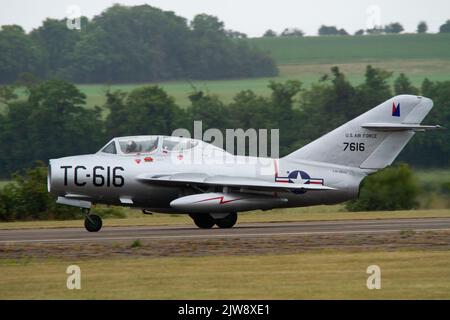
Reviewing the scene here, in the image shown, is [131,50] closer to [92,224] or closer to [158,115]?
[158,115]

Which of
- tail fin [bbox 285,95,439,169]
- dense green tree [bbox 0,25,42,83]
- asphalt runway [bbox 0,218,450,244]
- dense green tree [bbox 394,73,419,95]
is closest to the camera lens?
asphalt runway [bbox 0,218,450,244]

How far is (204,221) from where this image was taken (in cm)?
2581

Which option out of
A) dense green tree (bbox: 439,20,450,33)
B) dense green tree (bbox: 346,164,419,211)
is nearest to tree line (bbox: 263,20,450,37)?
dense green tree (bbox: 439,20,450,33)

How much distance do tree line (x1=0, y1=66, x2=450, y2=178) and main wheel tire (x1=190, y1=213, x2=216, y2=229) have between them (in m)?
31.3

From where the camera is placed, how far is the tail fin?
26031mm

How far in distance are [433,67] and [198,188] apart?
6822cm

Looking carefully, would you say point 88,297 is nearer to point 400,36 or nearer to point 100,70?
point 100,70

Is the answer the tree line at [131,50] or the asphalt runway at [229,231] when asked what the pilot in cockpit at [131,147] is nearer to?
the asphalt runway at [229,231]

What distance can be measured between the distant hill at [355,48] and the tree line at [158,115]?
87.1ft

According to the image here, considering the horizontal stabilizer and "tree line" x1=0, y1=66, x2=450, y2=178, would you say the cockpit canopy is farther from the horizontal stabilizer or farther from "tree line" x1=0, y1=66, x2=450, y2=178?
"tree line" x1=0, y1=66, x2=450, y2=178

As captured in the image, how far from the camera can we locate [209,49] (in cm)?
10312

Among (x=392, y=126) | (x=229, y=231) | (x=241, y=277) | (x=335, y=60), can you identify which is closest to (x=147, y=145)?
(x=229, y=231)

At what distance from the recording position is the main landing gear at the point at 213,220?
25656 millimetres

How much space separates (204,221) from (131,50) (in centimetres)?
7728
